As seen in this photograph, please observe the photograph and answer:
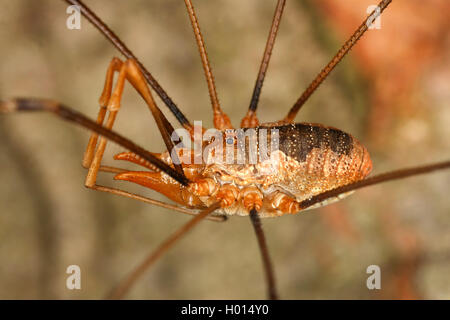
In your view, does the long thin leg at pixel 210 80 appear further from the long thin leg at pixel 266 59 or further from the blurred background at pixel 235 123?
the blurred background at pixel 235 123

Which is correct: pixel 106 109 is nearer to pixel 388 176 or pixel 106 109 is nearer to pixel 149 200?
pixel 149 200

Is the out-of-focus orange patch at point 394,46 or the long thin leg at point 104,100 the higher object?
the out-of-focus orange patch at point 394,46

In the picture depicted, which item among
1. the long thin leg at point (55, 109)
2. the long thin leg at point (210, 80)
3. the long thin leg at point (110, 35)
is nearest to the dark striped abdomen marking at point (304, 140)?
the long thin leg at point (210, 80)

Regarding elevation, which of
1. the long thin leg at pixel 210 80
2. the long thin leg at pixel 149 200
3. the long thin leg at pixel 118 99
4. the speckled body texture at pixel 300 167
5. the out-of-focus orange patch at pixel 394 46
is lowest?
the long thin leg at pixel 149 200

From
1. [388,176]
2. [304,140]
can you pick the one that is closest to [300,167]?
[304,140]

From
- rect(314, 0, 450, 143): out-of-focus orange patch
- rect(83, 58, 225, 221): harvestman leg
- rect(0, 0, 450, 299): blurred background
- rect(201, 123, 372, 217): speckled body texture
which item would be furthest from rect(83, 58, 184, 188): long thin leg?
rect(314, 0, 450, 143): out-of-focus orange patch

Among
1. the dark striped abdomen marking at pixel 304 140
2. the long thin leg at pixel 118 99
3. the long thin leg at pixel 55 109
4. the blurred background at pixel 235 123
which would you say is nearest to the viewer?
the long thin leg at pixel 55 109

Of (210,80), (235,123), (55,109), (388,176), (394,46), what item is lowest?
(388,176)
